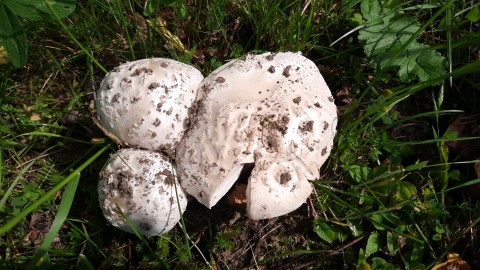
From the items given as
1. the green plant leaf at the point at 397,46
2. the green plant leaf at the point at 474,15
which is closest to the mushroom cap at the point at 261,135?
the green plant leaf at the point at 397,46

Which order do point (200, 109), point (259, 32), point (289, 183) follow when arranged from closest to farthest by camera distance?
1. point (289, 183)
2. point (200, 109)
3. point (259, 32)

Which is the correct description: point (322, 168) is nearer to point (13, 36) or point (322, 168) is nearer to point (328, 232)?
point (328, 232)

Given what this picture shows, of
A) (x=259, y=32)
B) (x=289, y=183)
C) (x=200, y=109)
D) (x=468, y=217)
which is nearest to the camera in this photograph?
(x=289, y=183)

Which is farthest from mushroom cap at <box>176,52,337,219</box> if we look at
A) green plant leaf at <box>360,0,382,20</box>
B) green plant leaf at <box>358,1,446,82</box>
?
green plant leaf at <box>360,0,382,20</box>

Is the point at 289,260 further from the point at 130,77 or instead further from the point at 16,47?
the point at 16,47

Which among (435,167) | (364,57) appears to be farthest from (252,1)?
(435,167)

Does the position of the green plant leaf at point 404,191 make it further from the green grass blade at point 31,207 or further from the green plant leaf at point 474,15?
the green grass blade at point 31,207
